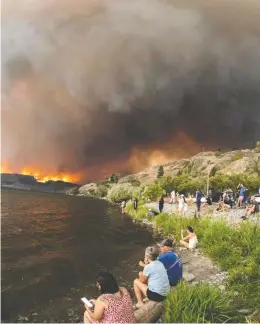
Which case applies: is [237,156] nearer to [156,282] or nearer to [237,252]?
[237,252]

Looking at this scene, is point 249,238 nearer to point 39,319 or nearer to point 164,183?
point 39,319

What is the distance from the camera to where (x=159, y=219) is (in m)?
20.3

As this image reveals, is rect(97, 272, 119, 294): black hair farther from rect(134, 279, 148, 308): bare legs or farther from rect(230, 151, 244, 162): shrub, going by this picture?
rect(230, 151, 244, 162): shrub

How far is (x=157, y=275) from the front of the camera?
616cm

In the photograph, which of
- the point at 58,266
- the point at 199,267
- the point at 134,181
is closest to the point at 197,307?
the point at 199,267

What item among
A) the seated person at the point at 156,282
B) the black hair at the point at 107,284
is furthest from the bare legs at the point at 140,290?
the black hair at the point at 107,284

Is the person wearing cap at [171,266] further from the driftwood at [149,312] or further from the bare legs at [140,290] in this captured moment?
the driftwood at [149,312]

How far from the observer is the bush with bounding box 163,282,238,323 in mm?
5574

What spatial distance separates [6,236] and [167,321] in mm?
14168

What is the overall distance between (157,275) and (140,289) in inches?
31.8

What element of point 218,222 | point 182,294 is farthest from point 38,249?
point 182,294

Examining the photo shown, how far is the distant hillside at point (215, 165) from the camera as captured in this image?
7318 centimetres

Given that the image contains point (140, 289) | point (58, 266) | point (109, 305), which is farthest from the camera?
point (58, 266)

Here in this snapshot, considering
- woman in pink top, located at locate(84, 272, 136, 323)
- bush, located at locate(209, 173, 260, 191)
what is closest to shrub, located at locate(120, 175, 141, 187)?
bush, located at locate(209, 173, 260, 191)
